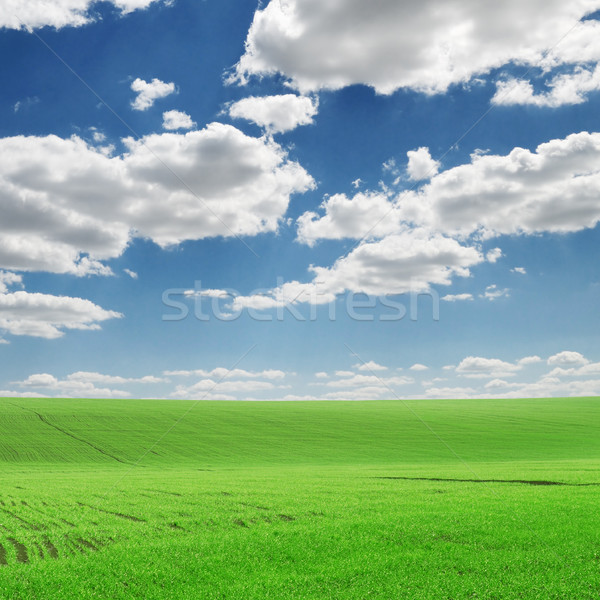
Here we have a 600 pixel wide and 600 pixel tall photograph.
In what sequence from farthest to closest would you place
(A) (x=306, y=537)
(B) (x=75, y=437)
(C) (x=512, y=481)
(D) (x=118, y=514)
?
(B) (x=75, y=437), (C) (x=512, y=481), (D) (x=118, y=514), (A) (x=306, y=537)

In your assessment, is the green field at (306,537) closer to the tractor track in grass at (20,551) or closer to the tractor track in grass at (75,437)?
the tractor track in grass at (20,551)

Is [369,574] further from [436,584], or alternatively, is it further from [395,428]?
[395,428]

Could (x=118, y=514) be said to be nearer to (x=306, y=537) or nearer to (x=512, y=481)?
(x=306, y=537)

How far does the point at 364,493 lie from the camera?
27000mm

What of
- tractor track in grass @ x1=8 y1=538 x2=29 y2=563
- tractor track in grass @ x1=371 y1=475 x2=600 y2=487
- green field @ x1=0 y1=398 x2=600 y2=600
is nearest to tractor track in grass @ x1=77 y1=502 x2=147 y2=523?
green field @ x1=0 y1=398 x2=600 y2=600

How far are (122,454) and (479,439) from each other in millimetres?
47281

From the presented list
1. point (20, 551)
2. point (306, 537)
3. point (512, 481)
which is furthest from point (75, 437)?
point (306, 537)

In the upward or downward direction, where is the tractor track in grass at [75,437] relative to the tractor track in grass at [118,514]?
downward

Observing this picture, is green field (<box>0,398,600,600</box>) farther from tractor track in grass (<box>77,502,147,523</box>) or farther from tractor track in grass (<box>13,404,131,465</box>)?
tractor track in grass (<box>13,404,131,465</box>)

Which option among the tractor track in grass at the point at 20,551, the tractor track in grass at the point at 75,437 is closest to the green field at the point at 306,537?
the tractor track in grass at the point at 20,551

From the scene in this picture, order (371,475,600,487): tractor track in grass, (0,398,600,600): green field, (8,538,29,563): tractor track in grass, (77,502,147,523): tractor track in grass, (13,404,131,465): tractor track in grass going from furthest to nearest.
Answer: (13,404,131,465): tractor track in grass < (371,475,600,487): tractor track in grass < (77,502,147,523): tractor track in grass < (8,538,29,563): tractor track in grass < (0,398,600,600): green field

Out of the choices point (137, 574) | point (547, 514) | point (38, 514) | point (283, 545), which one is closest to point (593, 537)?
point (547, 514)

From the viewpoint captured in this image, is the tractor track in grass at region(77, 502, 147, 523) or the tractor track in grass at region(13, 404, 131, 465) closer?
the tractor track in grass at region(77, 502, 147, 523)

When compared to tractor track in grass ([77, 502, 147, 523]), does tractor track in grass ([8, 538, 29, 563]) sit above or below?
Answer: above
